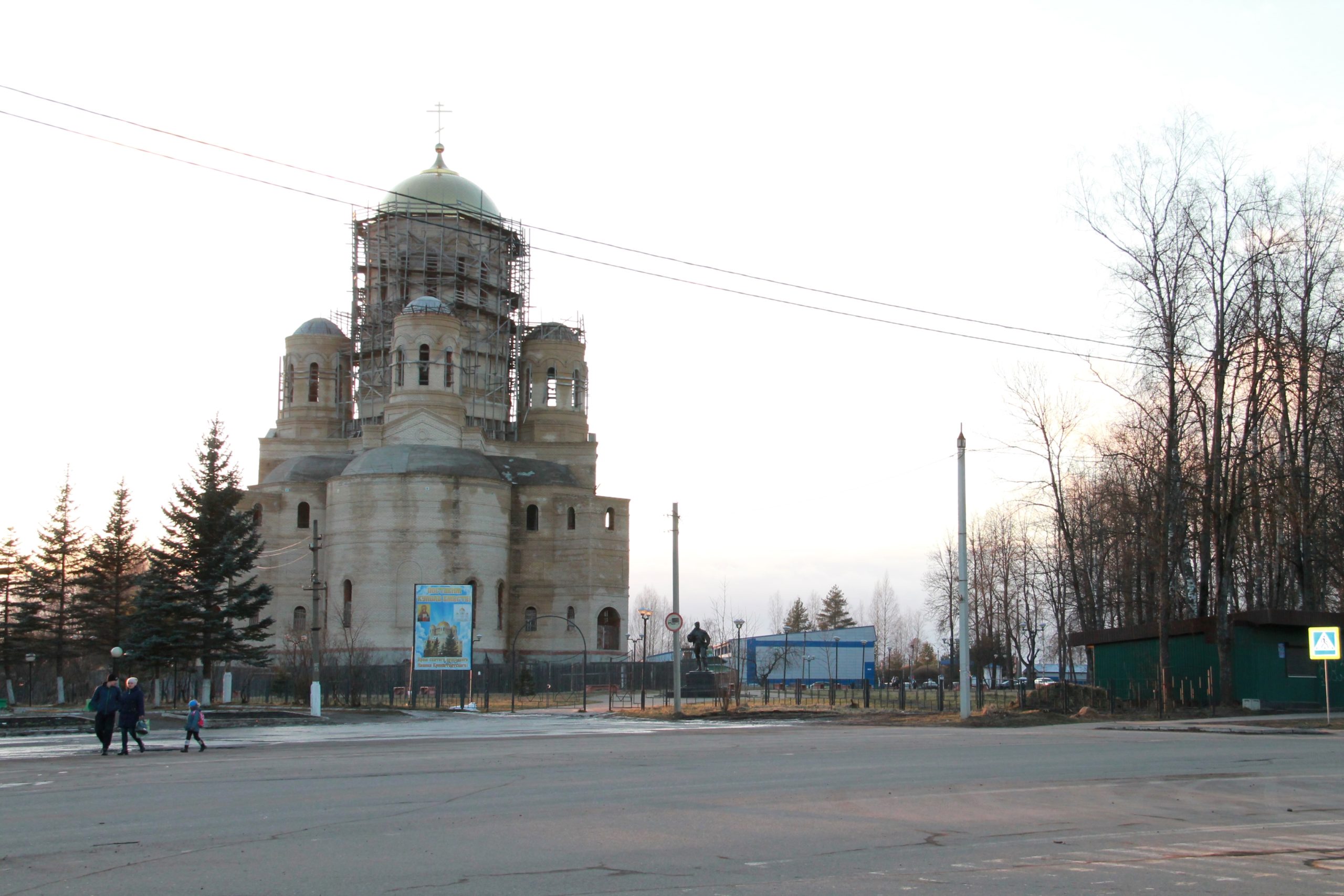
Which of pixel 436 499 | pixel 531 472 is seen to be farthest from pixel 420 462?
pixel 531 472

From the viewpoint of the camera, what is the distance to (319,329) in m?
→ 73.6

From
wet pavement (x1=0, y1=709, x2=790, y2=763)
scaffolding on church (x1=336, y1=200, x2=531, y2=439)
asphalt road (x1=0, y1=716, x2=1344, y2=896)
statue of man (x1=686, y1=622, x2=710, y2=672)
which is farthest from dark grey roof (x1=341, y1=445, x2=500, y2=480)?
asphalt road (x1=0, y1=716, x2=1344, y2=896)

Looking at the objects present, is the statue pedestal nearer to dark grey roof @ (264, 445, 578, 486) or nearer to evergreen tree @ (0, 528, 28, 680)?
dark grey roof @ (264, 445, 578, 486)

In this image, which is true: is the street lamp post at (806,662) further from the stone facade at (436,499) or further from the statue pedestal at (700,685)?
the statue pedestal at (700,685)

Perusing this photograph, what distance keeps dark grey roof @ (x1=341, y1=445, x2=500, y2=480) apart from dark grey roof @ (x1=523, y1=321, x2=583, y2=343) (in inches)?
526

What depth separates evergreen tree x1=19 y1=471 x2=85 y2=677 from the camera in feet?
203

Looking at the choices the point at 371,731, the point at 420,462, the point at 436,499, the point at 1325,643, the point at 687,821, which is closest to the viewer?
the point at 687,821

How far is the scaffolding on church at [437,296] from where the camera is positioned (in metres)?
70.1

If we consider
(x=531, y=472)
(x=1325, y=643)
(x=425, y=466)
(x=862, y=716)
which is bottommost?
(x=862, y=716)

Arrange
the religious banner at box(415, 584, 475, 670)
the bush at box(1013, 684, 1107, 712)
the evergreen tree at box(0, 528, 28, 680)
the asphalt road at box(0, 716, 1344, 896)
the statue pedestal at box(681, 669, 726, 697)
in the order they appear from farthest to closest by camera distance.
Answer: the evergreen tree at box(0, 528, 28, 680) < the statue pedestal at box(681, 669, 726, 697) < the religious banner at box(415, 584, 475, 670) < the bush at box(1013, 684, 1107, 712) < the asphalt road at box(0, 716, 1344, 896)

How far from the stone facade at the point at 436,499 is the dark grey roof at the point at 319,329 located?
0.34 feet

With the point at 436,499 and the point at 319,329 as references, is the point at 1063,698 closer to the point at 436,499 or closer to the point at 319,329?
the point at 436,499

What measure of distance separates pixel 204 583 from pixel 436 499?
1549cm

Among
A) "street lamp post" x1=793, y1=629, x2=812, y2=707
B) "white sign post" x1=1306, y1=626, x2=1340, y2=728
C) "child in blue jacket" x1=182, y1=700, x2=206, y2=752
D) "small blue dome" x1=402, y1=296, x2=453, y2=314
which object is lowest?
"street lamp post" x1=793, y1=629, x2=812, y2=707
